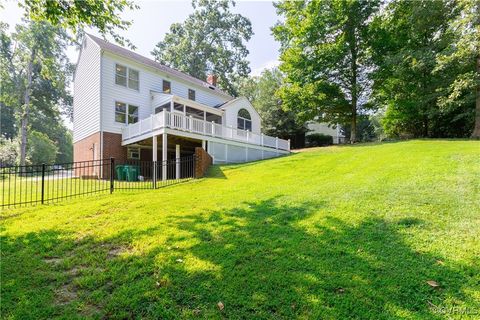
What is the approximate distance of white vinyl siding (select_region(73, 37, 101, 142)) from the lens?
1538cm

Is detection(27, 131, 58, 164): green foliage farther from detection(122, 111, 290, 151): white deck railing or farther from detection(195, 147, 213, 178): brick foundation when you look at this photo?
detection(195, 147, 213, 178): brick foundation

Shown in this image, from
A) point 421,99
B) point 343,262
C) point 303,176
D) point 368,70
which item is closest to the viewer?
point 343,262

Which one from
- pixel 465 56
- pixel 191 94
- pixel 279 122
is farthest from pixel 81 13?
pixel 279 122

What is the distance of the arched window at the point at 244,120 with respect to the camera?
68.1 feet

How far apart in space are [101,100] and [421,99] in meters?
20.6

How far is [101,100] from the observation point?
1486cm

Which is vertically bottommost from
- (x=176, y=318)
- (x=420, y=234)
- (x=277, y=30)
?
(x=176, y=318)

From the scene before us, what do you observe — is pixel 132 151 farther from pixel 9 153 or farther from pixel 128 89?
pixel 9 153

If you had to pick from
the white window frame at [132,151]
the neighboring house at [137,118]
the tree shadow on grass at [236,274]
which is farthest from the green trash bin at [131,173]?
the tree shadow on grass at [236,274]

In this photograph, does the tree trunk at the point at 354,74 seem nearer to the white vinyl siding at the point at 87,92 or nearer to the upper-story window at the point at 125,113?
the upper-story window at the point at 125,113

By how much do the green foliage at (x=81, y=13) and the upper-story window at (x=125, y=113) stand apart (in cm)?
801

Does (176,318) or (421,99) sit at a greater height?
(421,99)

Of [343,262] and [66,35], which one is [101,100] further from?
[66,35]

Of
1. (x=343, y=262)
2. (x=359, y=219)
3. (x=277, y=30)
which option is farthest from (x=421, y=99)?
(x=343, y=262)
